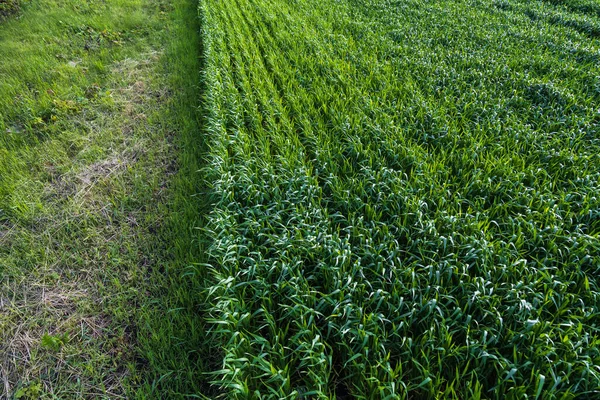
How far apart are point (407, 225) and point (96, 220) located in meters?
3.01

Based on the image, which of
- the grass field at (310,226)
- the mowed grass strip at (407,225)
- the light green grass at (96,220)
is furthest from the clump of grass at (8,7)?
the mowed grass strip at (407,225)

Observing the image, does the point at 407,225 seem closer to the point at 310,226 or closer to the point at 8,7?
the point at 310,226

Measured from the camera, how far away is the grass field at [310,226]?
Result: 2.02 m

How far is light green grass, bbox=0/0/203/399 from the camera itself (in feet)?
7.63

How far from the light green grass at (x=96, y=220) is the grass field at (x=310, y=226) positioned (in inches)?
0.9

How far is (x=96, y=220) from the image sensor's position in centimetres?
345

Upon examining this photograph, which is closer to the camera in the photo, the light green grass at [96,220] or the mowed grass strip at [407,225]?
the mowed grass strip at [407,225]

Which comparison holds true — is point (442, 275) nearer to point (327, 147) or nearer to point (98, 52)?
point (327, 147)

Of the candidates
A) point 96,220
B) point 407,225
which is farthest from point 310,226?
point 96,220

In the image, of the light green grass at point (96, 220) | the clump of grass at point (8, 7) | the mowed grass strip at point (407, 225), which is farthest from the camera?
the clump of grass at point (8, 7)

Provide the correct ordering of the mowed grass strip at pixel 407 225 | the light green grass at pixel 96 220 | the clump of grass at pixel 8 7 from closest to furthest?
the mowed grass strip at pixel 407 225 < the light green grass at pixel 96 220 < the clump of grass at pixel 8 7

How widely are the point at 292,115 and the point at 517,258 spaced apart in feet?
10.1

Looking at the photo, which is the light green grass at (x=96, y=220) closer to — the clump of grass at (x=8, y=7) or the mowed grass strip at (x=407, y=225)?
the mowed grass strip at (x=407, y=225)

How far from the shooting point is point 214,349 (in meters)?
2.37
